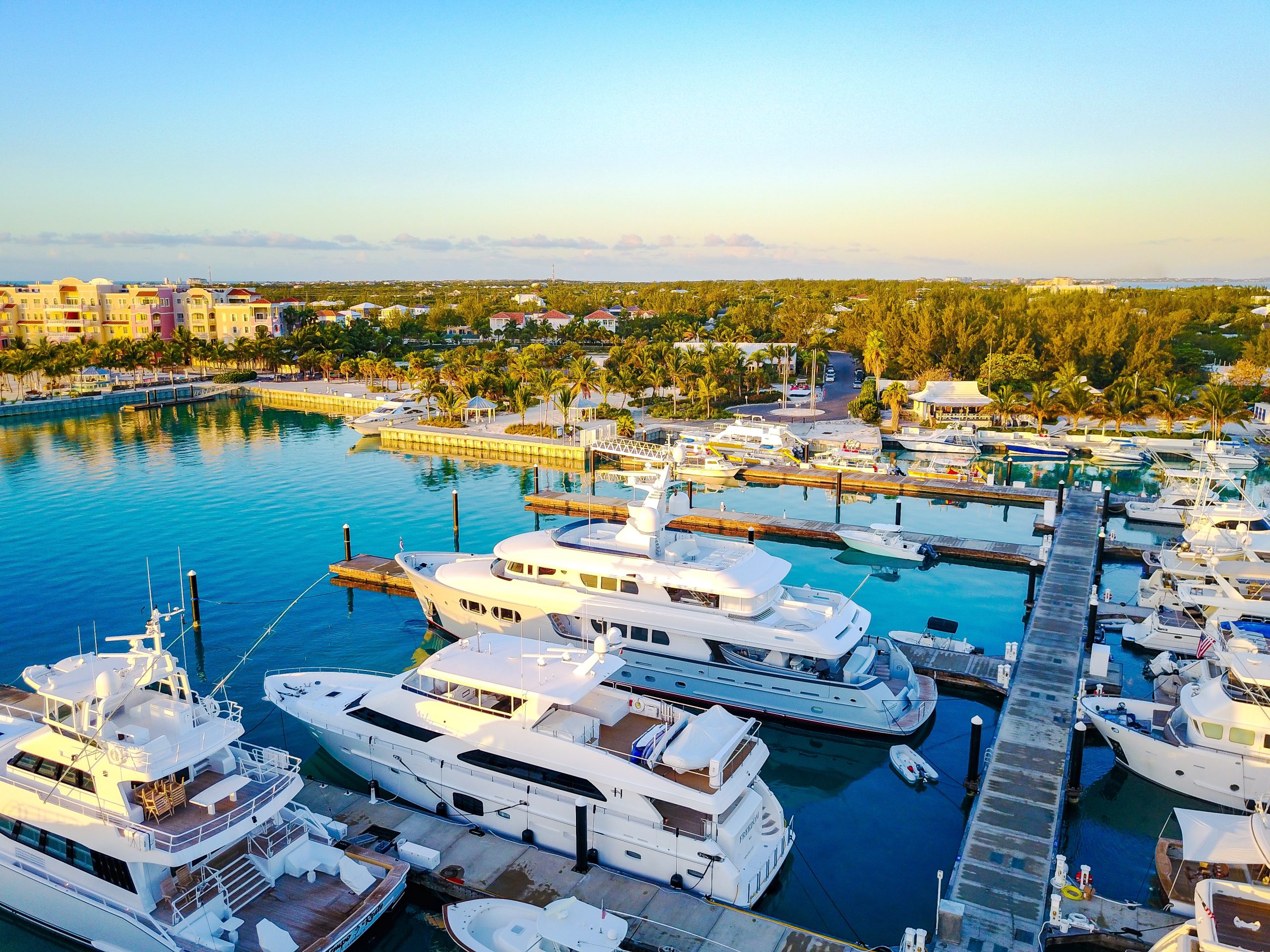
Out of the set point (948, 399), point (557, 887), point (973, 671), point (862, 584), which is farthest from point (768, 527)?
point (948, 399)

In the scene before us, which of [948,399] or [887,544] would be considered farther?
[948,399]

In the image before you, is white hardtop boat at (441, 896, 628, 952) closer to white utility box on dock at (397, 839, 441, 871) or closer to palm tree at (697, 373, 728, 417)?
white utility box on dock at (397, 839, 441, 871)

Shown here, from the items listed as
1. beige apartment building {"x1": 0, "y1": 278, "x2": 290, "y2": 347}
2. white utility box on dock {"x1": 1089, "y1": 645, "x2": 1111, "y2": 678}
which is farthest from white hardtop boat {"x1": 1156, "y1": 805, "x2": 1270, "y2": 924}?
beige apartment building {"x1": 0, "y1": 278, "x2": 290, "y2": 347}

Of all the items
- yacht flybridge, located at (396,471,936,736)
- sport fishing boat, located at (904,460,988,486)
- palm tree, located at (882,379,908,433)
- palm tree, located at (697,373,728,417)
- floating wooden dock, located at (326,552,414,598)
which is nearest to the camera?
yacht flybridge, located at (396,471,936,736)

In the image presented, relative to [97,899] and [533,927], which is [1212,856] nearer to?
[533,927]

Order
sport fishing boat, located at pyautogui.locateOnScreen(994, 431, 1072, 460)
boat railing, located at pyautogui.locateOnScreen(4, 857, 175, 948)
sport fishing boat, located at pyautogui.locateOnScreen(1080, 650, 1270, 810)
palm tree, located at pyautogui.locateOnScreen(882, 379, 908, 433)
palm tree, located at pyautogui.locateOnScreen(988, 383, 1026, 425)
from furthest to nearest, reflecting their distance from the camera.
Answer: palm tree, located at pyautogui.locateOnScreen(882, 379, 908, 433), palm tree, located at pyautogui.locateOnScreen(988, 383, 1026, 425), sport fishing boat, located at pyautogui.locateOnScreen(994, 431, 1072, 460), sport fishing boat, located at pyautogui.locateOnScreen(1080, 650, 1270, 810), boat railing, located at pyautogui.locateOnScreen(4, 857, 175, 948)

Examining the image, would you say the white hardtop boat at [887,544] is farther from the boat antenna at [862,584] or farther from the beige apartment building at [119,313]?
the beige apartment building at [119,313]
